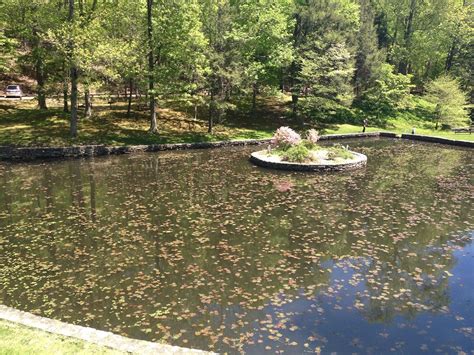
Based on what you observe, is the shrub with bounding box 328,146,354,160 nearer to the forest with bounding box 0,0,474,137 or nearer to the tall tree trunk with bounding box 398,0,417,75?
the forest with bounding box 0,0,474,137

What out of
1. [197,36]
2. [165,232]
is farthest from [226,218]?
[197,36]

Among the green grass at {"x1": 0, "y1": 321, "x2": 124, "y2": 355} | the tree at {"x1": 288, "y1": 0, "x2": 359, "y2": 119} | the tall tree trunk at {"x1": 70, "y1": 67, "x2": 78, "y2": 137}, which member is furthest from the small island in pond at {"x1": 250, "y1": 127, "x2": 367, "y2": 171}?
the green grass at {"x1": 0, "y1": 321, "x2": 124, "y2": 355}

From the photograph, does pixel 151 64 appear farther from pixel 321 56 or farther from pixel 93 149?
pixel 321 56

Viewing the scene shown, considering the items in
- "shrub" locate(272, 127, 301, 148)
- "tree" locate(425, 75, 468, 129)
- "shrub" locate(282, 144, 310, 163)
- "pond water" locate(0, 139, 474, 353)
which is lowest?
"pond water" locate(0, 139, 474, 353)

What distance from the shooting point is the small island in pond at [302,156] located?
29.6 m

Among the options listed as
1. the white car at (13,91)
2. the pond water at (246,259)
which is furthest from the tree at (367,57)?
the white car at (13,91)

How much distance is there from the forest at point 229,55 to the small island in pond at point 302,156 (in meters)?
11.1

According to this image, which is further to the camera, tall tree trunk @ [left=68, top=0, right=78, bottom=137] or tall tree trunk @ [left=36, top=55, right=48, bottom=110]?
tall tree trunk @ [left=36, top=55, right=48, bottom=110]

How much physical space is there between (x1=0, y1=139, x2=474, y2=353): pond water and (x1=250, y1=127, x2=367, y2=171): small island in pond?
305 cm

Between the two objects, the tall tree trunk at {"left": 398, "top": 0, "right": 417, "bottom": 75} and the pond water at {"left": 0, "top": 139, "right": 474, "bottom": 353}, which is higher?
the tall tree trunk at {"left": 398, "top": 0, "right": 417, "bottom": 75}

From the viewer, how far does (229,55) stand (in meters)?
41.6

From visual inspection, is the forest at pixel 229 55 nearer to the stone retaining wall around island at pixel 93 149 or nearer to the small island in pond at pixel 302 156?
the stone retaining wall around island at pixel 93 149

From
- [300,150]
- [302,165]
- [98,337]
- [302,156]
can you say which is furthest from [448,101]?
[98,337]

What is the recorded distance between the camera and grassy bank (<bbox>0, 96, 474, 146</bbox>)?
3544 cm
